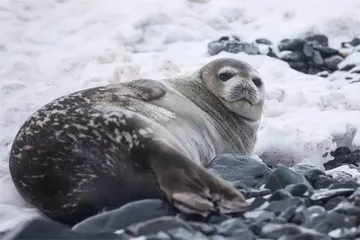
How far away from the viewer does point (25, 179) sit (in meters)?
2.66

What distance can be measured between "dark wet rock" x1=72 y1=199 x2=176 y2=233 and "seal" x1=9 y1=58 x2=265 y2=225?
0.05 meters

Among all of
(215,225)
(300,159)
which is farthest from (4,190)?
(300,159)

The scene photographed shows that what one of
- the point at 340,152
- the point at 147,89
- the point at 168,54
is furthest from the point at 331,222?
the point at 168,54

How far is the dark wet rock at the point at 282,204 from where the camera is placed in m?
2.12

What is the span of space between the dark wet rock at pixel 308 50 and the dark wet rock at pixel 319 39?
15cm

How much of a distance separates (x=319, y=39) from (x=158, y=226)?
14.5 feet

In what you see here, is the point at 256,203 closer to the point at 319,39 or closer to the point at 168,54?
the point at 168,54

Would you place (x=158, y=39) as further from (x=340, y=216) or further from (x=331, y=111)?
(x=340, y=216)

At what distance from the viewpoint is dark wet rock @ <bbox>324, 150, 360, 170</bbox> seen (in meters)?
3.82

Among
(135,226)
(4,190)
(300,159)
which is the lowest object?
(300,159)

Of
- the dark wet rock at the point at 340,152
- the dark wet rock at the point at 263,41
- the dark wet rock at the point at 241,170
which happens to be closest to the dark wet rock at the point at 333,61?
the dark wet rock at the point at 263,41

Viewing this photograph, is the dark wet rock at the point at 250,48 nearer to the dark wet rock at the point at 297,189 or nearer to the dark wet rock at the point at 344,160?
the dark wet rock at the point at 344,160

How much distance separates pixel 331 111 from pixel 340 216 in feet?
8.71

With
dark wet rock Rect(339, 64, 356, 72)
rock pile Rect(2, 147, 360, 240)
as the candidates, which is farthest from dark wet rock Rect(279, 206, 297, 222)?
dark wet rock Rect(339, 64, 356, 72)
